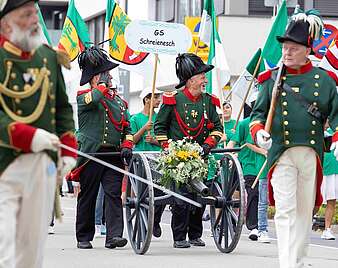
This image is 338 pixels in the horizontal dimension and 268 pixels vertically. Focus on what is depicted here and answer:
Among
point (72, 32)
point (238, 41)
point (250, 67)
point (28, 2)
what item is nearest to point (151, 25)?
point (250, 67)

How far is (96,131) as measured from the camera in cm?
1222

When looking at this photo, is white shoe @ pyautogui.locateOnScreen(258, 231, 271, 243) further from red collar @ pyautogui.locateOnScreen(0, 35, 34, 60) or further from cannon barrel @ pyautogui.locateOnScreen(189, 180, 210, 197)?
red collar @ pyautogui.locateOnScreen(0, 35, 34, 60)

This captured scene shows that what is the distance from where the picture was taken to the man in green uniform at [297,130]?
852cm

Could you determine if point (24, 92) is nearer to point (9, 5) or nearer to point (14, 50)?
point (14, 50)

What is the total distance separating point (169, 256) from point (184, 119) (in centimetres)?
158

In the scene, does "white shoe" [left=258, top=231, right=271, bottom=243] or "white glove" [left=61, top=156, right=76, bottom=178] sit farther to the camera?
"white shoe" [left=258, top=231, right=271, bottom=243]

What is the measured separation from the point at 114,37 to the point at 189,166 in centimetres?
542

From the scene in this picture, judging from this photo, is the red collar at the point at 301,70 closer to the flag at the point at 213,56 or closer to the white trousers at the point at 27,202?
the white trousers at the point at 27,202

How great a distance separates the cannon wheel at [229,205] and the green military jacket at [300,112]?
8.83 ft

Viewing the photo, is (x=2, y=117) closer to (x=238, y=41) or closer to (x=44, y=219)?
(x=44, y=219)

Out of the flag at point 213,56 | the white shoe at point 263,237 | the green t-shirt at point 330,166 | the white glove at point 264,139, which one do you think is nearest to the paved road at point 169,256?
the white shoe at point 263,237

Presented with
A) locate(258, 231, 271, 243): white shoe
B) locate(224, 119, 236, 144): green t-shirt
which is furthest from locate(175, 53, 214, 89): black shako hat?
locate(224, 119, 236, 144): green t-shirt

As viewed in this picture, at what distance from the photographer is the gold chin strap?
6371 millimetres

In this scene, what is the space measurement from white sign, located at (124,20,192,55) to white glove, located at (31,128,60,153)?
7.89m
